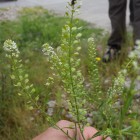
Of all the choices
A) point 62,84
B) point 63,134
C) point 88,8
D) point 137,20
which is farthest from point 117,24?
point 88,8

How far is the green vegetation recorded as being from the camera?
808mm

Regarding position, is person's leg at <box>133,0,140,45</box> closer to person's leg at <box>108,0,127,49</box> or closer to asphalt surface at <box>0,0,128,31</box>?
person's leg at <box>108,0,127,49</box>

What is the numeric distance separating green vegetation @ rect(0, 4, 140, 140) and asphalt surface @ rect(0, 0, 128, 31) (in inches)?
26.7

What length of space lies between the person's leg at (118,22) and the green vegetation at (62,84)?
237mm

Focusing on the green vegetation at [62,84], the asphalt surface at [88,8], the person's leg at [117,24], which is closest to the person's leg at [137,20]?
the green vegetation at [62,84]

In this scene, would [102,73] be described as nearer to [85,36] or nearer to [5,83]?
[5,83]

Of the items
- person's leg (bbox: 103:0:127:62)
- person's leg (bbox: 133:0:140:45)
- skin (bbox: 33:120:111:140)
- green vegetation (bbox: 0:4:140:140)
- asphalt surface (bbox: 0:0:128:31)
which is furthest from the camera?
asphalt surface (bbox: 0:0:128:31)

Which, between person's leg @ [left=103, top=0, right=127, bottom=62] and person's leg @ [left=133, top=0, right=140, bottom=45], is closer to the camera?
person's leg @ [left=133, top=0, right=140, bottom=45]

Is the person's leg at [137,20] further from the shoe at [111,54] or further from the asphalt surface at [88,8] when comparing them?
the asphalt surface at [88,8]

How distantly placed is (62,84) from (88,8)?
5870 mm

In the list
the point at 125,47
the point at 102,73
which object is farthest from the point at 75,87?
the point at 125,47

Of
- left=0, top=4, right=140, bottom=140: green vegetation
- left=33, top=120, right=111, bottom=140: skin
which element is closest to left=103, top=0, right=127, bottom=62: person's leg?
left=0, top=4, right=140, bottom=140: green vegetation

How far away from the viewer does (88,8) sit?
25.8 ft

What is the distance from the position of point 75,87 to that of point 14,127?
5.88 ft
